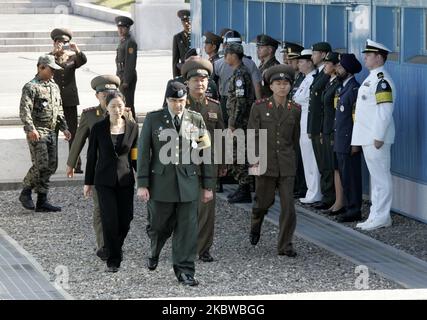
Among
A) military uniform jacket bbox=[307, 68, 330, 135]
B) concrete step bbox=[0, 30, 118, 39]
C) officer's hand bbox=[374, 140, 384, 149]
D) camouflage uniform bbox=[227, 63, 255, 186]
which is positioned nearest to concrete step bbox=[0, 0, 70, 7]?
concrete step bbox=[0, 30, 118, 39]

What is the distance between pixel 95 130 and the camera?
12695 millimetres

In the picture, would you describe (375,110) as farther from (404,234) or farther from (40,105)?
(40,105)

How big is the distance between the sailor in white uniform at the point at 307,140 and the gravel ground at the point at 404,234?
869 mm

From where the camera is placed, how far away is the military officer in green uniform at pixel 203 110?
13102mm

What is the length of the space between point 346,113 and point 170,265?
333 cm

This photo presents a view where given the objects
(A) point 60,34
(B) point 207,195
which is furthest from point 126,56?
(B) point 207,195

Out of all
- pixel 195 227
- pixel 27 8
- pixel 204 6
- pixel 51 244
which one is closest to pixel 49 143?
pixel 51 244

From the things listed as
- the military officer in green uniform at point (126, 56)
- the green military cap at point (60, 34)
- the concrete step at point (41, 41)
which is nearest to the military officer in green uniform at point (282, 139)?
the green military cap at point (60, 34)

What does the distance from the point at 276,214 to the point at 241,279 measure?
144 inches

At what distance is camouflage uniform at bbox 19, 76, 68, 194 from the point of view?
51.7 ft

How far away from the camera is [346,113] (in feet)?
50.6

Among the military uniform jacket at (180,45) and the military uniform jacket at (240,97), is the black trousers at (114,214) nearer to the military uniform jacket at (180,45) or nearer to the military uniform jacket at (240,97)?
the military uniform jacket at (240,97)

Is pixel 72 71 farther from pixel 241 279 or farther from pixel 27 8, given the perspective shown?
pixel 27 8

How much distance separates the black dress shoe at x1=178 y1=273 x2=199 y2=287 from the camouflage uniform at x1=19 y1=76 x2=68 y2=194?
4.15 m
